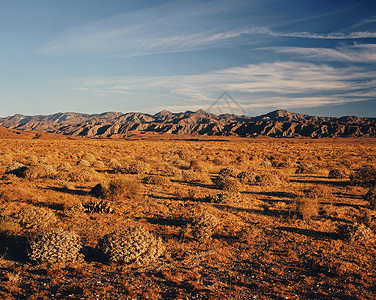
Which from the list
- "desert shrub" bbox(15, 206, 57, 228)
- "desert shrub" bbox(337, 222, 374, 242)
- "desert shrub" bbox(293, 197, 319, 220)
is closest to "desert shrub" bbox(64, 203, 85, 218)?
"desert shrub" bbox(15, 206, 57, 228)

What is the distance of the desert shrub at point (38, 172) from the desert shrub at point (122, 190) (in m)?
7.46

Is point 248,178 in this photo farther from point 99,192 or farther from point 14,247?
point 14,247

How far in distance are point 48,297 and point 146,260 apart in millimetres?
2688

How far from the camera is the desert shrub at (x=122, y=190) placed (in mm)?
14422

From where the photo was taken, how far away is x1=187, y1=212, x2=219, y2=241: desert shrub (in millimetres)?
9531

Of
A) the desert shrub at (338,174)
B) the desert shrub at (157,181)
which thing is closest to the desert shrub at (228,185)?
the desert shrub at (157,181)

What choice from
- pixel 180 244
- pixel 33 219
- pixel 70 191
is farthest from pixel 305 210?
pixel 70 191

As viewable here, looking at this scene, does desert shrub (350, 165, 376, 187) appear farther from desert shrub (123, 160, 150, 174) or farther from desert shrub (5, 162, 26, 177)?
desert shrub (5, 162, 26, 177)

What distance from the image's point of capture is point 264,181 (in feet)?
65.6

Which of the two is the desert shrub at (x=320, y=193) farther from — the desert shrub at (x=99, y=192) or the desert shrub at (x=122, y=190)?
the desert shrub at (x=99, y=192)

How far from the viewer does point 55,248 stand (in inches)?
289

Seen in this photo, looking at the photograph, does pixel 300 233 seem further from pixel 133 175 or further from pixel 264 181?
pixel 133 175

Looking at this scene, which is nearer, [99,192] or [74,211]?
[74,211]

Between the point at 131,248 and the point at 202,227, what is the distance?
3.34m
